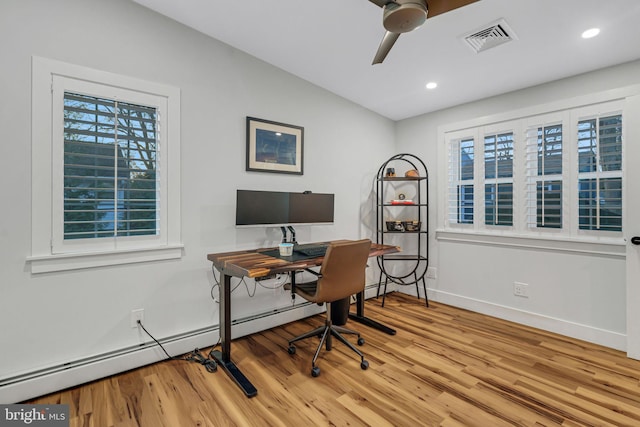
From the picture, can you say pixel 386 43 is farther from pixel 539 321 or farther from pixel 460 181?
pixel 539 321

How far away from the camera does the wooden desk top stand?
2.01 metres

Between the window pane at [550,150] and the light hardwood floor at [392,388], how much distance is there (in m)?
1.62

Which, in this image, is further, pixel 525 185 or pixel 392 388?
pixel 525 185

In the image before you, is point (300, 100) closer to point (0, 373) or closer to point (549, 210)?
point (549, 210)

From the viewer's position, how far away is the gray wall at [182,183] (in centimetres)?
186

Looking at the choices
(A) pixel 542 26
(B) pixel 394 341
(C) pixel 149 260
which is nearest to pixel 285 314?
(B) pixel 394 341

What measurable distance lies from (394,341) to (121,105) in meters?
2.92

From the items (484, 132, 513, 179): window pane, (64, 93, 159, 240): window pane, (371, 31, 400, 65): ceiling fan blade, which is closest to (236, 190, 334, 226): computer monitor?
(64, 93, 159, 240): window pane

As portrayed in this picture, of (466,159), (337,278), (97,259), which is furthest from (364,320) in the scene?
(97,259)

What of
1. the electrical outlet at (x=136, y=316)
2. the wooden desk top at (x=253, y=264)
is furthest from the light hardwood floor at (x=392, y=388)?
the wooden desk top at (x=253, y=264)

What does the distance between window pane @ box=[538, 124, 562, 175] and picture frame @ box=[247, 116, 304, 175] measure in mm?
2427

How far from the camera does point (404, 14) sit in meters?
1.52

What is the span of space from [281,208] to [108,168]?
4.40ft

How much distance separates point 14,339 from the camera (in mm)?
1867
